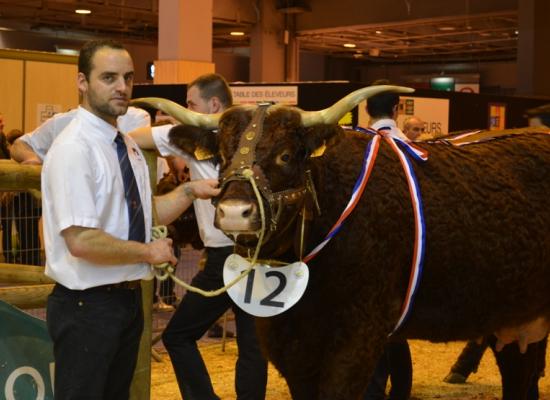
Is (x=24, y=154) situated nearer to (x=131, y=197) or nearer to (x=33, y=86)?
(x=131, y=197)

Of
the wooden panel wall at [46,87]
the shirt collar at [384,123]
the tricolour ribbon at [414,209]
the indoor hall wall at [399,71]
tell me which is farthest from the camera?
the indoor hall wall at [399,71]

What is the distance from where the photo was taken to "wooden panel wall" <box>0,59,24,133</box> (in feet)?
33.9

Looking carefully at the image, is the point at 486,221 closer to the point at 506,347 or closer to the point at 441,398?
the point at 506,347

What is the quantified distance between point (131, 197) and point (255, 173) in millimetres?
489

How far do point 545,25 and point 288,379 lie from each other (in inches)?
648

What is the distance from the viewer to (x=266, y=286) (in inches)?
141

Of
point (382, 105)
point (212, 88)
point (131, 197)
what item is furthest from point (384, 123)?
point (131, 197)

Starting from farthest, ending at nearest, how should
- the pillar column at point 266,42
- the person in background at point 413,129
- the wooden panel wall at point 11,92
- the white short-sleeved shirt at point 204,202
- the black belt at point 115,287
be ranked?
the pillar column at point 266,42, the wooden panel wall at point 11,92, the person in background at point 413,129, the white short-sleeved shirt at point 204,202, the black belt at point 115,287

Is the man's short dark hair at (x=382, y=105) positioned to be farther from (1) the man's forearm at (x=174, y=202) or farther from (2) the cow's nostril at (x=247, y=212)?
(2) the cow's nostril at (x=247, y=212)

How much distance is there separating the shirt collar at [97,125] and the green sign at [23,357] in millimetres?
1265

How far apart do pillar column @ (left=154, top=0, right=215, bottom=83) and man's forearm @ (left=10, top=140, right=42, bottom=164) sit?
8610mm

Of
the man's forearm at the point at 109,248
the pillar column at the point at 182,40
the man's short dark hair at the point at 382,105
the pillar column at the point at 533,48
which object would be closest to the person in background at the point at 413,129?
the man's short dark hair at the point at 382,105

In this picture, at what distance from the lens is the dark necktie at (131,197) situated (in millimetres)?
3271

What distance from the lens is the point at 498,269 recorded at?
4051 millimetres
